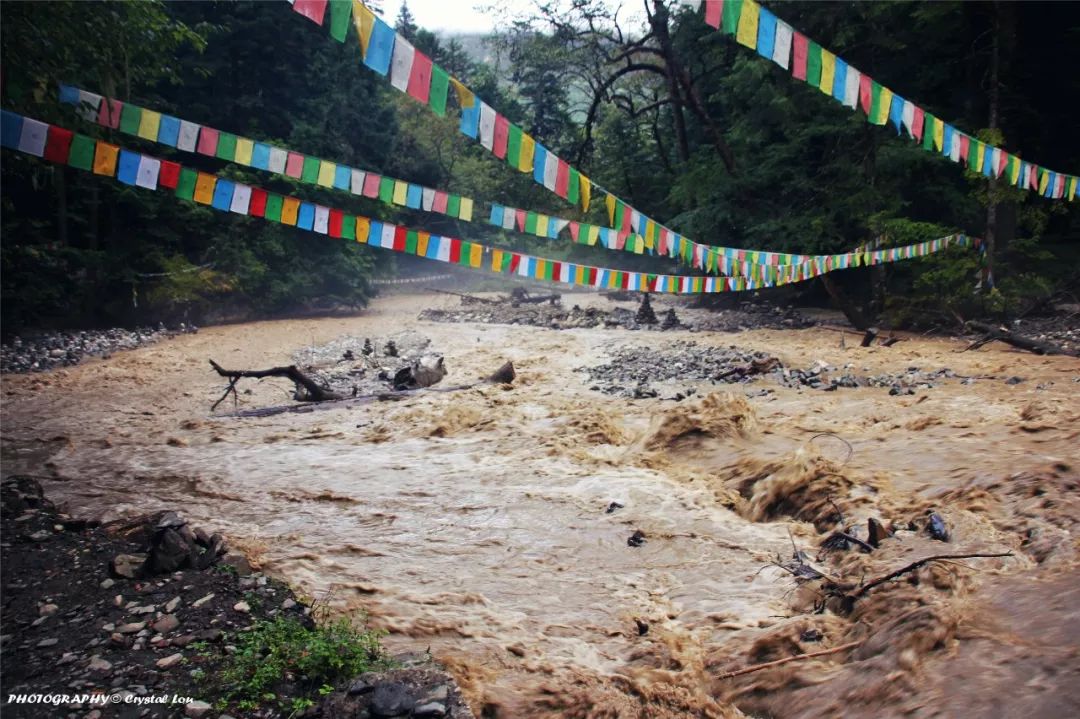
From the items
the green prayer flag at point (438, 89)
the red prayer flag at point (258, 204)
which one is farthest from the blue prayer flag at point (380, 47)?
the red prayer flag at point (258, 204)

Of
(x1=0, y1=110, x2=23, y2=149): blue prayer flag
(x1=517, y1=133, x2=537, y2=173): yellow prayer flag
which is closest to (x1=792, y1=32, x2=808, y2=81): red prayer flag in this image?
(x1=517, y1=133, x2=537, y2=173): yellow prayer flag

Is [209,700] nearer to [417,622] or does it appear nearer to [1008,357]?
[417,622]

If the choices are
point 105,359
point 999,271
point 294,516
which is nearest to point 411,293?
point 105,359

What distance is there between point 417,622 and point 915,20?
19361 mm

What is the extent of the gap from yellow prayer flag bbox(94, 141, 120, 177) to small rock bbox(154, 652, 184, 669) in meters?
6.26

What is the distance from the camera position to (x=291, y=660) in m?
3.22

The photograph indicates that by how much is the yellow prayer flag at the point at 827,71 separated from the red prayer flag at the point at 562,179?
2.59 meters

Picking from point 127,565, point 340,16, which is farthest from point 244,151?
point 127,565

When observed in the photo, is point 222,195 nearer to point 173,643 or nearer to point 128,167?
point 128,167

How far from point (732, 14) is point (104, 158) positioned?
687cm

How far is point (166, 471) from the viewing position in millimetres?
7449

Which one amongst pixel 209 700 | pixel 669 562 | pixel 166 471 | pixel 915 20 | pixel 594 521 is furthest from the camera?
pixel 915 20

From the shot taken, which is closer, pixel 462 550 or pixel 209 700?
pixel 209 700

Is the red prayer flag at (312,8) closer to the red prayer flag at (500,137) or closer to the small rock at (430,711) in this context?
the red prayer flag at (500,137)
